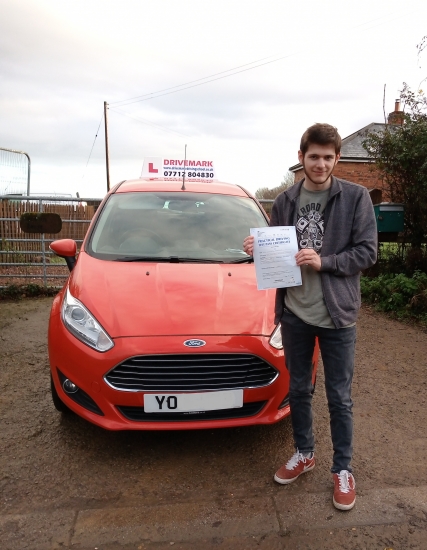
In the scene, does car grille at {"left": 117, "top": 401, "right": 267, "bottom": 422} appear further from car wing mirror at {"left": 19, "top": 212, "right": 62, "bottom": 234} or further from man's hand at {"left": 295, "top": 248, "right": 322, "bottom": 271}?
car wing mirror at {"left": 19, "top": 212, "right": 62, "bottom": 234}

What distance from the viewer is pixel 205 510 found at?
227cm

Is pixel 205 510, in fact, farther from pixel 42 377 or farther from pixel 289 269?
pixel 42 377

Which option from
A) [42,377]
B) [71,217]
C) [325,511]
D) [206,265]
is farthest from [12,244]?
[325,511]

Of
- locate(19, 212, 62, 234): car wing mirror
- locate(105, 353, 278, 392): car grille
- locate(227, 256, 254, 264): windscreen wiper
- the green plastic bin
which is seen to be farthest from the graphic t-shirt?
the green plastic bin

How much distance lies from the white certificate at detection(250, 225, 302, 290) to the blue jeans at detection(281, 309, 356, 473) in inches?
8.1

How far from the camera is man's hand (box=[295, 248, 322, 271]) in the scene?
2121 mm

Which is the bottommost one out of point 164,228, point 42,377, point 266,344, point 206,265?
point 42,377

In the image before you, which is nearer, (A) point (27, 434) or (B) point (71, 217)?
(A) point (27, 434)

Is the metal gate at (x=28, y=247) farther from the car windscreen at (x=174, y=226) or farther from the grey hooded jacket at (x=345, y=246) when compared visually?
the grey hooded jacket at (x=345, y=246)

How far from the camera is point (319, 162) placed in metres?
2.14

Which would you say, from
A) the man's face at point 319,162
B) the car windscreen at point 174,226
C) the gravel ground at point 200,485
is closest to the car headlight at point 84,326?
the car windscreen at point 174,226

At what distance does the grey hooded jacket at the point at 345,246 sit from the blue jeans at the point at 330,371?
0.14m

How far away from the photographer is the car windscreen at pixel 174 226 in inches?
135

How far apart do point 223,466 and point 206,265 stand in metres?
1.34
